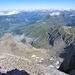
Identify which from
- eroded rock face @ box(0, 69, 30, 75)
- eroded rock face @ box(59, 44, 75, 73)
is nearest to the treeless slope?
eroded rock face @ box(59, 44, 75, 73)

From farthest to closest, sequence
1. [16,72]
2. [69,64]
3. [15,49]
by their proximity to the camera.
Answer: [15,49] < [69,64] < [16,72]

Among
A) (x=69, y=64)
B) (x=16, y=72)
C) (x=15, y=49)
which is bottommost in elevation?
(x=15, y=49)

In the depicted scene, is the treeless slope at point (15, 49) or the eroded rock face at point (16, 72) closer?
the eroded rock face at point (16, 72)

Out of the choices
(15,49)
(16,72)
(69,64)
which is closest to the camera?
(16,72)

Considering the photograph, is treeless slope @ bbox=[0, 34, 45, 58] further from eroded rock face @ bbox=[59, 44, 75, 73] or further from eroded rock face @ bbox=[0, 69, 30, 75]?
eroded rock face @ bbox=[0, 69, 30, 75]

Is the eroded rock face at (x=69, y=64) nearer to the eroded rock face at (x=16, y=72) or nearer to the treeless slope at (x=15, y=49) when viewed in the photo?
the eroded rock face at (x=16, y=72)

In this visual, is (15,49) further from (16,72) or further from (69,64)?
(16,72)

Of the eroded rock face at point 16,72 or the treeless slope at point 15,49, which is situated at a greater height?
the eroded rock face at point 16,72

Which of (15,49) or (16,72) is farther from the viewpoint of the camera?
(15,49)

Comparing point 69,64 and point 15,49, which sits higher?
point 69,64

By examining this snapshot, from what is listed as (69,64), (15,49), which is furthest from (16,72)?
(15,49)

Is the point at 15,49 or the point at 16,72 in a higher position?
the point at 16,72

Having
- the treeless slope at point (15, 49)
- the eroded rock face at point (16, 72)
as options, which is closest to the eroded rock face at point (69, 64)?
the eroded rock face at point (16, 72)
